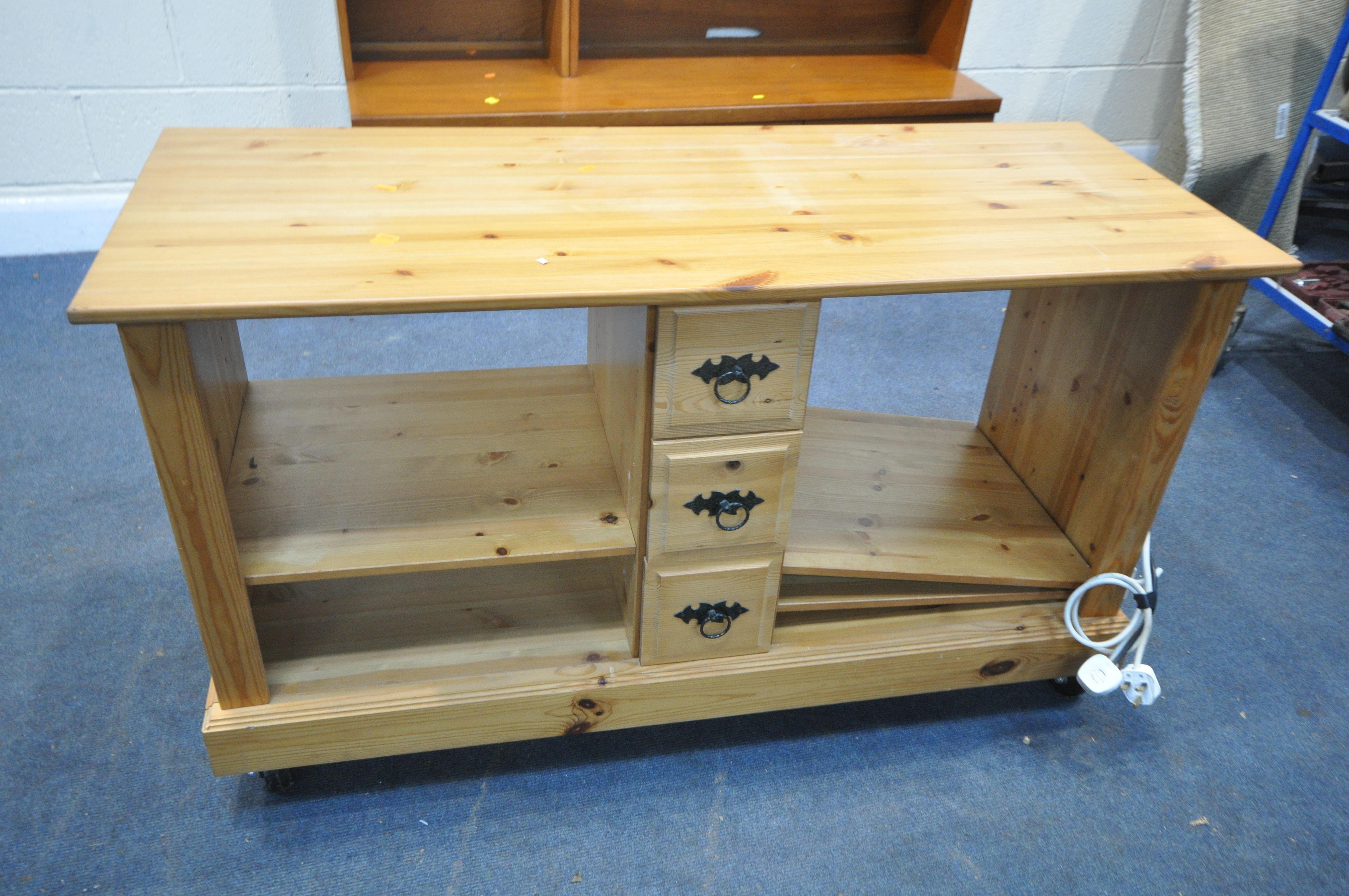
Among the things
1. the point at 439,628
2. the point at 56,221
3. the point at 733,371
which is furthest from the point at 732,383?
the point at 56,221

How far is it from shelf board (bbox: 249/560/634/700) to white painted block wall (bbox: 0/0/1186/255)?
3.98 feet

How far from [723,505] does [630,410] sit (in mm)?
154

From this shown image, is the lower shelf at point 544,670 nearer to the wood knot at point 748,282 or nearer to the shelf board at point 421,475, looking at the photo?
the shelf board at point 421,475

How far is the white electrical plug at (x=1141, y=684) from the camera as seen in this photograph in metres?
1.37

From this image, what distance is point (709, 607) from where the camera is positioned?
4.12 feet

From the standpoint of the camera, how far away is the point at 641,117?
5.87 ft

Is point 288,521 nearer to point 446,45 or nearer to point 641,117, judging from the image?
point 641,117

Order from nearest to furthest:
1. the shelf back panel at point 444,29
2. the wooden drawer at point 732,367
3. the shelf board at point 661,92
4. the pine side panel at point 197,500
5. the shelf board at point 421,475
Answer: the pine side panel at point 197,500 → the wooden drawer at point 732,367 → the shelf board at point 421,475 → the shelf board at point 661,92 → the shelf back panel at point 444,29

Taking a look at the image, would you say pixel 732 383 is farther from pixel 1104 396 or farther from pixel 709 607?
pixel 1104 396

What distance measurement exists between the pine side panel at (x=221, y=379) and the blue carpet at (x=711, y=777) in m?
0.39

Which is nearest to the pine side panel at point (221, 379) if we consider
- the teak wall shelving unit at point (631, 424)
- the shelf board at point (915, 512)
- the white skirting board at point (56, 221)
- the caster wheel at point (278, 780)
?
the teak wall shelving unit at point (631, 424)

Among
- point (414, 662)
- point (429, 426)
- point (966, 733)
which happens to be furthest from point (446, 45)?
point (966, 733)

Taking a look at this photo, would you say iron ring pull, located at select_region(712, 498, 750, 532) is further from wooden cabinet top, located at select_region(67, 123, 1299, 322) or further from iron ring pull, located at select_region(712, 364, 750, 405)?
wooden cabinet top, located at select_region(67, 123, 1299, 322)

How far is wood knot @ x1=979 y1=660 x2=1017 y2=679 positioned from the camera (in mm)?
1393
